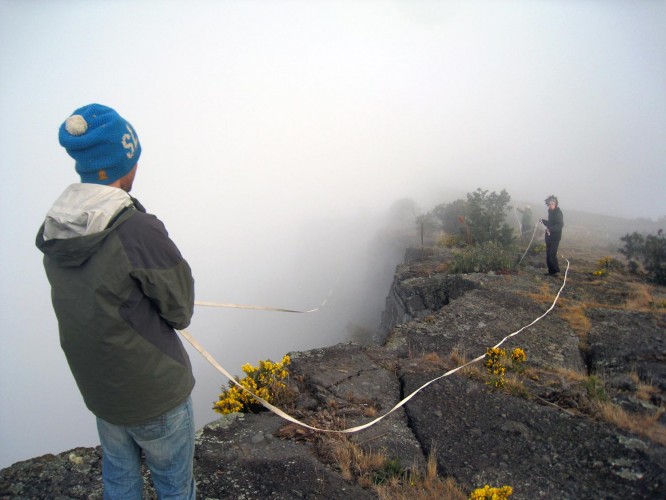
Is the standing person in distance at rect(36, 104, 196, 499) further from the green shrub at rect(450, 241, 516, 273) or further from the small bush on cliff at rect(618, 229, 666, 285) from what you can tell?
the small bush on cliff at rect(618, 229, 666, 285)

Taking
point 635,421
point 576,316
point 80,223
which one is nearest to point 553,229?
point 576,316

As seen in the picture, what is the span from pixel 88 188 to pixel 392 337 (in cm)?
627

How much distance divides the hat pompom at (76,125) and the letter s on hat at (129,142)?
0.17m

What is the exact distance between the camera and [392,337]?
7340 mm

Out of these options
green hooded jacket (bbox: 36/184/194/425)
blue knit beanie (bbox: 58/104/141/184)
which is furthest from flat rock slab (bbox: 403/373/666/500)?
blue knit beanie (bbox: 58/104/141/184)

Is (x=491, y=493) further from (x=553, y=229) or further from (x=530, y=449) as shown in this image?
(x=553, y=229)

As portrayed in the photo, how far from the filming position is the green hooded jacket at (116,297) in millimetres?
1761

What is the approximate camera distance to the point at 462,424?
442 centimetres

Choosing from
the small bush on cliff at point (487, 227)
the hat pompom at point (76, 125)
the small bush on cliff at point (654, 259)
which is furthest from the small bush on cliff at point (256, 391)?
the small bush on cliff at point (487, 227)

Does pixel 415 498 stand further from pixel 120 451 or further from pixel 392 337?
pixel 392 337

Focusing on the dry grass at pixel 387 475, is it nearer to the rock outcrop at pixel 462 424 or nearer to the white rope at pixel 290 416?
the rock outcrop at pixel 462 424

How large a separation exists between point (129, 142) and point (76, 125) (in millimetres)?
236

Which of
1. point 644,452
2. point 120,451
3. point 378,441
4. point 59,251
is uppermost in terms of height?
point 59,251

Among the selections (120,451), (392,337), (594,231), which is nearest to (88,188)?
(120,451)
